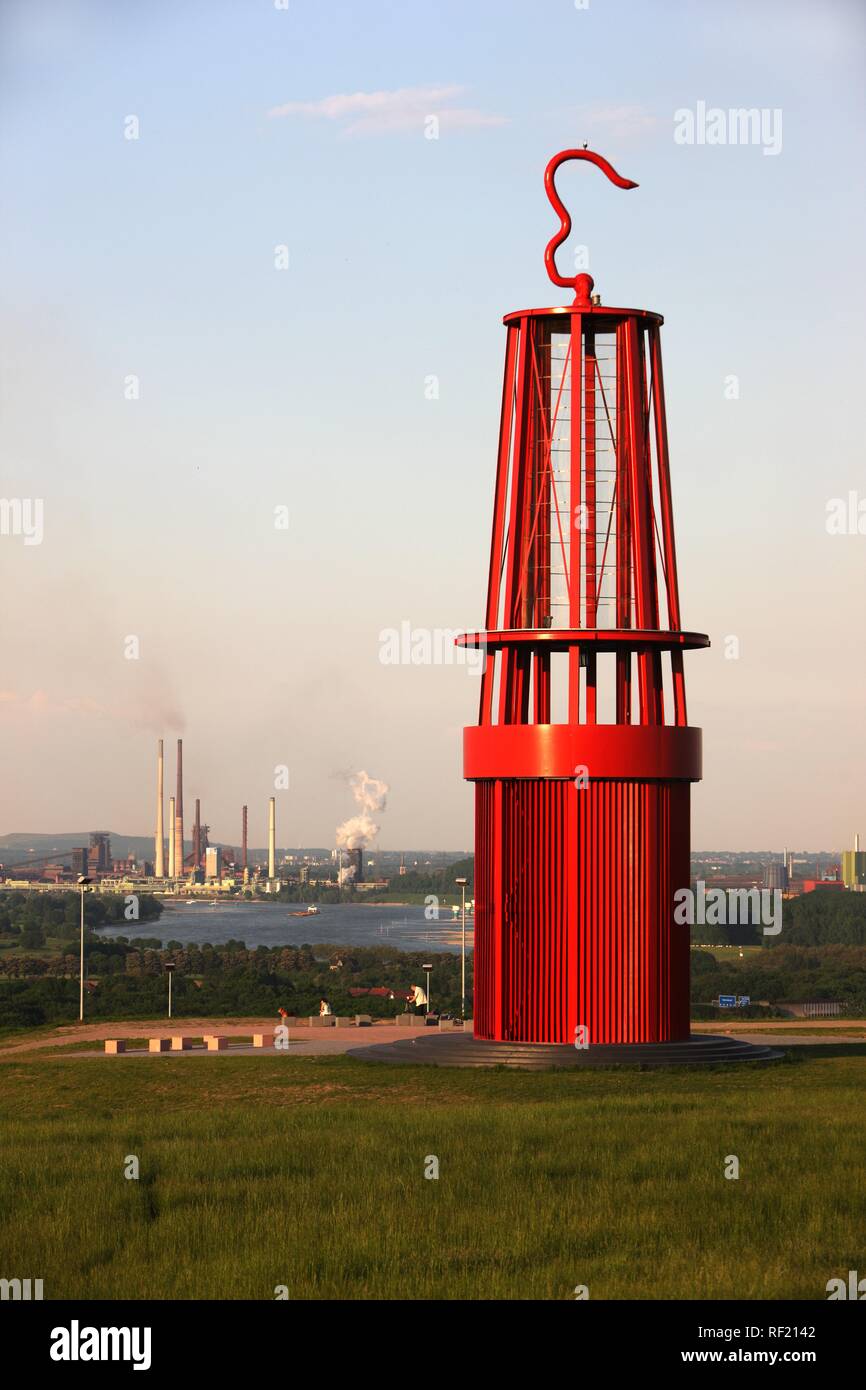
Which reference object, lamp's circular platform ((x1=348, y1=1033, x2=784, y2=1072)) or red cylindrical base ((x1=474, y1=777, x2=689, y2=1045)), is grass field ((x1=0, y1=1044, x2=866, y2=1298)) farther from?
red cylindrical base ((x1=474, y1=777, x2=689, y2=1045))

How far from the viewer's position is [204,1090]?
122 feet

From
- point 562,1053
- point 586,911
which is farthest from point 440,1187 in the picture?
point 586,911

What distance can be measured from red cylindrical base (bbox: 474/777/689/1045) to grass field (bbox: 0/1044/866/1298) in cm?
232

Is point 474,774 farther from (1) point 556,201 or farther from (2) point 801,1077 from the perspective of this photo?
(1) point 556,201

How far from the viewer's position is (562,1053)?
128 feet

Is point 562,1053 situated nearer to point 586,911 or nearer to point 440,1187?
point 586,911

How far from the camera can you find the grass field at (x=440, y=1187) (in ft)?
68.5

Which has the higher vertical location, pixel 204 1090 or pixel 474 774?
pixel 474 774

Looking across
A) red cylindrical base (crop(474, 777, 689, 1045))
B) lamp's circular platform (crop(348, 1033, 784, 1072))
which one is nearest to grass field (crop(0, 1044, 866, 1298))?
lamp's circular platform (crop(348, 1033, 784, 1072))

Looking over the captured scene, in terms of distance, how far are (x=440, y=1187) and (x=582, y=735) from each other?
15471mm

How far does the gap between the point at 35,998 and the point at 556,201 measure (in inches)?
1617

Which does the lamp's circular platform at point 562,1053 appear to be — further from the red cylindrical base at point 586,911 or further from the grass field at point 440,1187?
the grass field at point 440,1187

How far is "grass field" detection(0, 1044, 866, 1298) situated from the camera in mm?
20875
